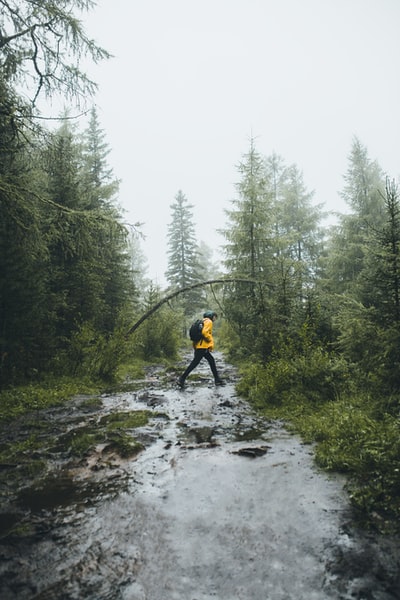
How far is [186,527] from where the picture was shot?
305 cm

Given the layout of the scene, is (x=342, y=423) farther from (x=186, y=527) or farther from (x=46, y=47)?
(x=46, y=47)

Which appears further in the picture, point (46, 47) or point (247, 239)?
point (247, 239)

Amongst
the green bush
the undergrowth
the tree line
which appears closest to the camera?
the undergrowth

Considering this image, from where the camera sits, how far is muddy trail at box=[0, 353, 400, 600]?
2.31 meters

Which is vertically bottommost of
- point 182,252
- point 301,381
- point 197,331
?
point 301,381

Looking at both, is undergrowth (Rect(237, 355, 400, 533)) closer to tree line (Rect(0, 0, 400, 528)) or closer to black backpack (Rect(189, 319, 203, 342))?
tree line (Rect(0, 0, 400, 528))

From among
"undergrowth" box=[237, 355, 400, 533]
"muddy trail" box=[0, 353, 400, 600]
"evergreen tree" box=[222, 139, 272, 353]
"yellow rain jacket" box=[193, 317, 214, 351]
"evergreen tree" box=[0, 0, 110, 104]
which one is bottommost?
"muddy trail" box=[0, 353, 400, 600]

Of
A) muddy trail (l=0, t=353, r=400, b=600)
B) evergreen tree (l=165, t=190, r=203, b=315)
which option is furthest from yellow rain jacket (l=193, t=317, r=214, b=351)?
evergreen tree (l=165, t=190, r=203, b=315)

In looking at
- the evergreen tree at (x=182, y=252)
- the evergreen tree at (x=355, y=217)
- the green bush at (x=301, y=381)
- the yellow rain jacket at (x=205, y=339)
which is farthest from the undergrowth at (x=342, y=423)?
the evergreen tree at (x=182, y=252)

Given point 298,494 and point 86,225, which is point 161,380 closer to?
point 86,225

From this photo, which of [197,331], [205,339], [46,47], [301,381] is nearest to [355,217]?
[205,339]

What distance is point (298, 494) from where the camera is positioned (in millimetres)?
3574

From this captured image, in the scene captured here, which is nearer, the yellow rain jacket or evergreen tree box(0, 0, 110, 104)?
evergreen tree box(0, 0, 110, 104)

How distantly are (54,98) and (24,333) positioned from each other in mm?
6489
